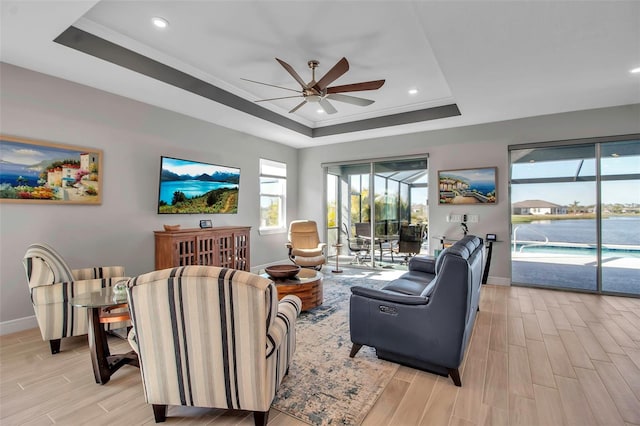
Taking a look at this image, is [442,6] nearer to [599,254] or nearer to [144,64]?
[144,64]

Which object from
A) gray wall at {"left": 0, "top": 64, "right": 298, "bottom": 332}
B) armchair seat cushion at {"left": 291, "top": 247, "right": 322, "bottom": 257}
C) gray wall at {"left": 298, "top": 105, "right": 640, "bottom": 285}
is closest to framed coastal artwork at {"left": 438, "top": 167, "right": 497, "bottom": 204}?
gray wall at {"left": 298, "top": 105, "right": 640, "bottom": 285}

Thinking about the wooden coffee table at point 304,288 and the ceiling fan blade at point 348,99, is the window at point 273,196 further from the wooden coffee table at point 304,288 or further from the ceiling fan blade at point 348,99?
the ceiling fan blade at point 348,99

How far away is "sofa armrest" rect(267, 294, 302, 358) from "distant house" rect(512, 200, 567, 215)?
183 inches

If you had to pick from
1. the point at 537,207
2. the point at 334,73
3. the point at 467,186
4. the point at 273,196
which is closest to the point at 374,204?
the point at 467,186

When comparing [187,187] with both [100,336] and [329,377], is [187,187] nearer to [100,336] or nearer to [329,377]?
[100,336]

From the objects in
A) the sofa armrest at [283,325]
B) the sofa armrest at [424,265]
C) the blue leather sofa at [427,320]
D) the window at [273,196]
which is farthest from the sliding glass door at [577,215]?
the sofa armrest at [283,325]

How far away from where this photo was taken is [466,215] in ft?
18.0

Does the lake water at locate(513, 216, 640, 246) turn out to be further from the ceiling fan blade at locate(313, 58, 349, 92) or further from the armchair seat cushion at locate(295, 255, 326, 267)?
the ceiling fan blade at locate(313, 58, 349, 92)

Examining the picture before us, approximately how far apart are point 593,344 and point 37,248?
17.2ft

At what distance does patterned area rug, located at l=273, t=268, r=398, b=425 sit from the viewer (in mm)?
1949

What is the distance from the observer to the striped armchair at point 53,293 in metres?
2.68

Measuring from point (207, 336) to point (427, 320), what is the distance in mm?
1538

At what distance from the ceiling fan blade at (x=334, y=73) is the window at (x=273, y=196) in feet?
10.5

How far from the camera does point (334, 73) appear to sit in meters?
3.05
